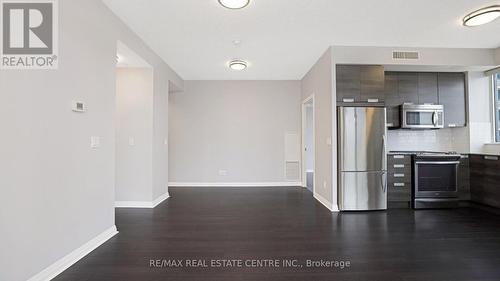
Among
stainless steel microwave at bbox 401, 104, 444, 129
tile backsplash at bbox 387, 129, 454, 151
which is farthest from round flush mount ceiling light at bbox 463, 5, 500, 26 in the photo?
tile backsplash at bbox 387, 129, 454, 151

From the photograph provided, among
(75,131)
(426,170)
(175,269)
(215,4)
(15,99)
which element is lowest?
(175,269)

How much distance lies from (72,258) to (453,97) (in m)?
6.24

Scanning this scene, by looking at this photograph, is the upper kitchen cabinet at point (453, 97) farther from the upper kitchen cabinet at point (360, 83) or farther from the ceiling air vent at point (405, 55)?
the upper kitchen cabinet at point (360, 83)

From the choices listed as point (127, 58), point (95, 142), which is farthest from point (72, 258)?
point (127, 58)

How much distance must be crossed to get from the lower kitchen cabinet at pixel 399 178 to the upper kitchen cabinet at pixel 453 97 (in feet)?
4.18

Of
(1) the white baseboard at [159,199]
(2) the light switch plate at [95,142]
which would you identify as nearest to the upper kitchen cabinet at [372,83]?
(2) the light switch plate at [95,142]

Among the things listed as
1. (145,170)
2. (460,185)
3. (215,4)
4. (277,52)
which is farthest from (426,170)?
(145,170)

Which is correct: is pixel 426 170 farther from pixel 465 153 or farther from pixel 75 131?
pixel 75 131

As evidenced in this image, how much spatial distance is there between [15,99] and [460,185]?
602 centimetres

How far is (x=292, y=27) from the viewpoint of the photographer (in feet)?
10.9

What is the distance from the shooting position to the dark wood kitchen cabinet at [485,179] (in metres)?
3.86

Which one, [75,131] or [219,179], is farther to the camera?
[219,179]

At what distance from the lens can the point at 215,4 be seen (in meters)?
2.79

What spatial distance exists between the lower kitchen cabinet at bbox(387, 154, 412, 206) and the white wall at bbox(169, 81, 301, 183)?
246 centimetres
